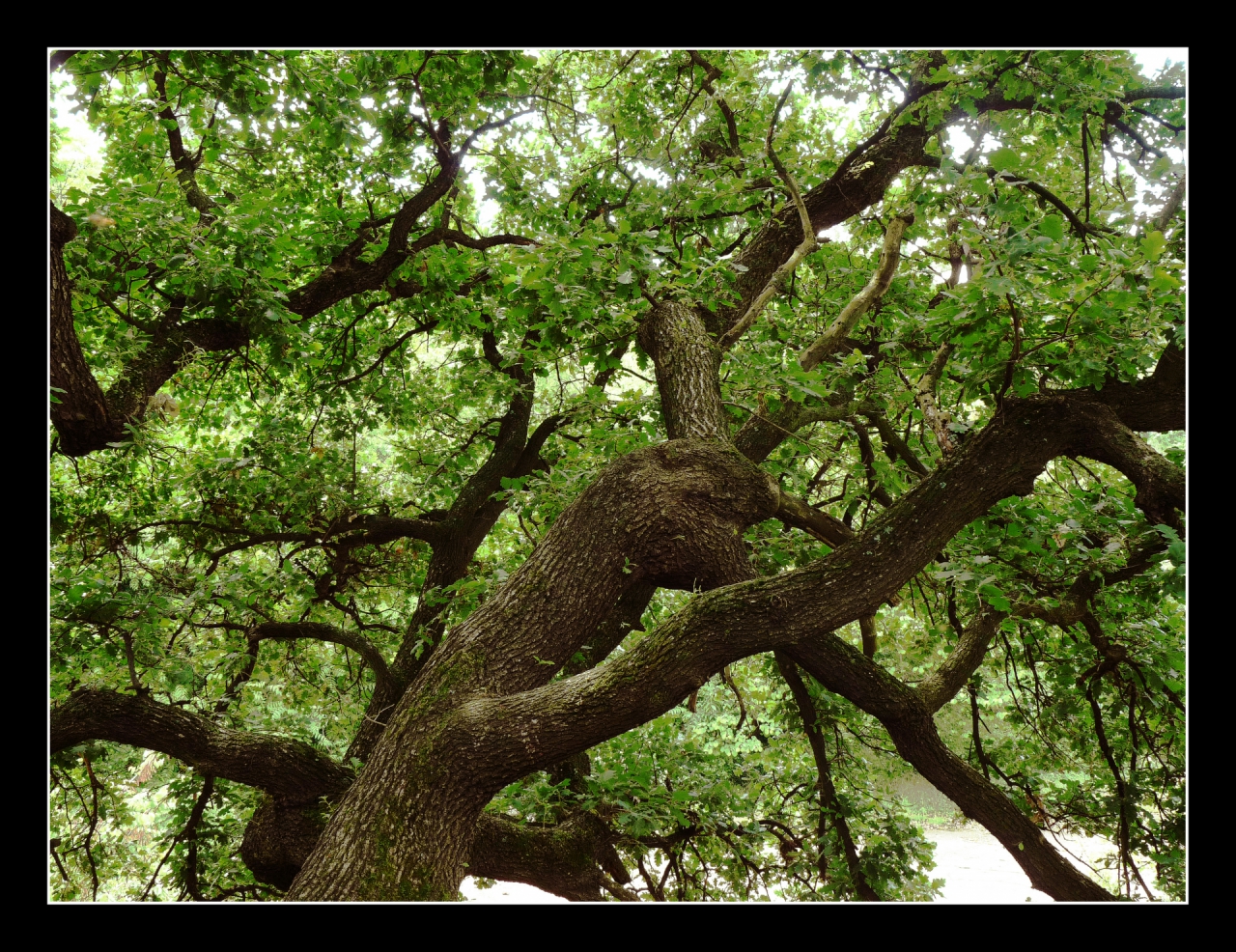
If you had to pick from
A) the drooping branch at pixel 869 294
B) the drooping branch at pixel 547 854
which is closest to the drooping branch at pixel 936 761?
the drooping branch at pixel 869 294

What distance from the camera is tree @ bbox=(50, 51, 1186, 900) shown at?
3.24m

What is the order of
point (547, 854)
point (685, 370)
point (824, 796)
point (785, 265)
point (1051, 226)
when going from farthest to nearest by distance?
1. point (824, 796)
2. point (547, 854)
3. point (685, 370)
4. point (785, 265)
5. point (1051, 226)

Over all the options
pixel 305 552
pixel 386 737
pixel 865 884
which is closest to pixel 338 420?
pixel 305 552

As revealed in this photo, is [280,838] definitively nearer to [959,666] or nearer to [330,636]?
[330,636]

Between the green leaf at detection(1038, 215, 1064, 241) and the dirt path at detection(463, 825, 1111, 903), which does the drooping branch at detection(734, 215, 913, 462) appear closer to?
the green leaf at detection(1038, 215, 1064, 241)

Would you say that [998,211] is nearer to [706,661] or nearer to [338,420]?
[706,661]

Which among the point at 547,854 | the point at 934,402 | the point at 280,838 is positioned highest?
the point at 934,402

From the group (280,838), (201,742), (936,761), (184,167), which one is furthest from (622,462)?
(184,167)

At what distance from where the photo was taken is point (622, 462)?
3.91 meters

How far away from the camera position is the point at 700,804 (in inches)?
205

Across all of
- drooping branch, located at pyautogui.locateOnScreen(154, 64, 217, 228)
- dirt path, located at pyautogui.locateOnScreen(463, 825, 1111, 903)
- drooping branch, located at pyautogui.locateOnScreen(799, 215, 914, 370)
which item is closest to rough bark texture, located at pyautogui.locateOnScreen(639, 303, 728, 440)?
drooping branch, located at pyautogui.locateOnScreen(799, 215, 914, 370)

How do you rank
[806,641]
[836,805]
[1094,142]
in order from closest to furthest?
[806,641] < [1094,142] < [836,805]

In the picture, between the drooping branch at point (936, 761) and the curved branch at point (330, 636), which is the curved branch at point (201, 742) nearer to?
the curved branch at point (330, 636)
